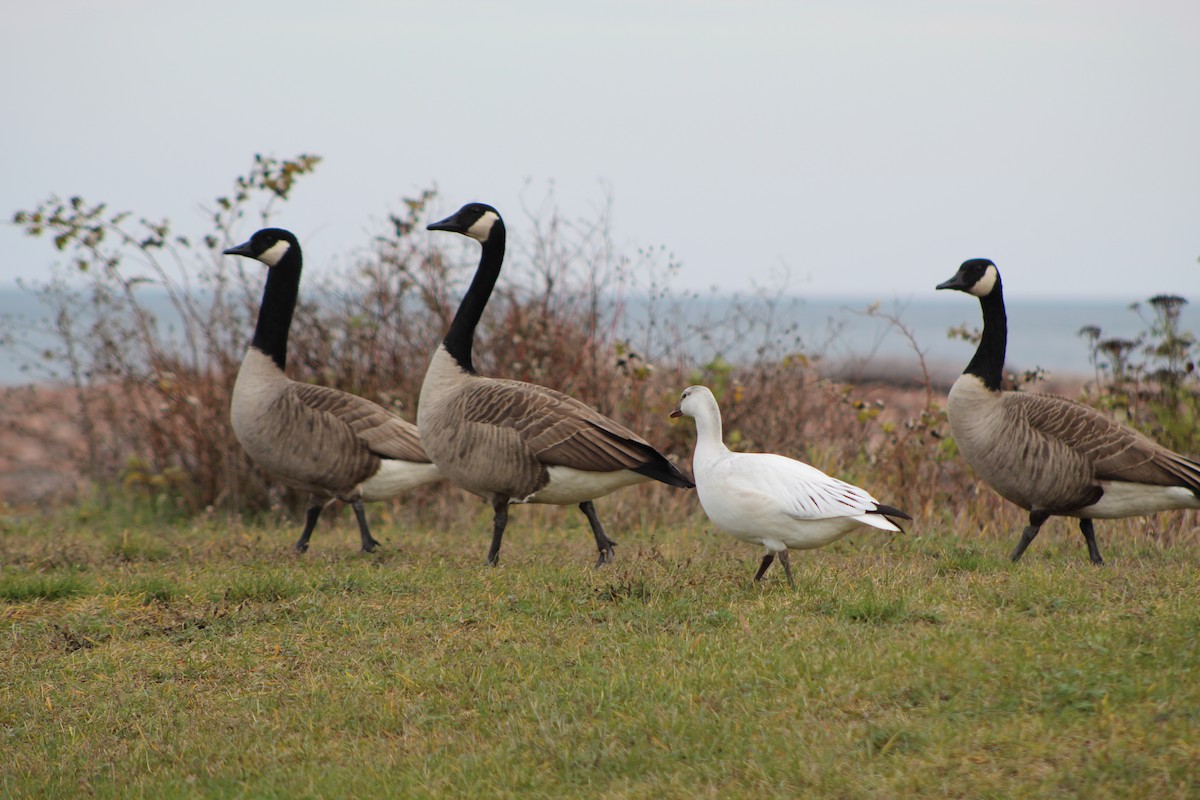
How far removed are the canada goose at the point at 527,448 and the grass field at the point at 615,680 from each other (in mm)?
589

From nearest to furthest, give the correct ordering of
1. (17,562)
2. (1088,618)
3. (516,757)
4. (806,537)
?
(516,757), (1088,618), (806,537), (17,562)

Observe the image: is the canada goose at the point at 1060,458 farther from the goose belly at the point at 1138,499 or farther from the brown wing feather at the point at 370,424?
the brown wing feather at the point at 370,424

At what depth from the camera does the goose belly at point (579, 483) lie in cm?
774

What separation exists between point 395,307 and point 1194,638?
346 inches

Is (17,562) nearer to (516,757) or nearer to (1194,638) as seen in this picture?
(516,757)

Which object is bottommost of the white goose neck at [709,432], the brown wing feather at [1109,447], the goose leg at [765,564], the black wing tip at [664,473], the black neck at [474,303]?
the goose leg at [765,564]

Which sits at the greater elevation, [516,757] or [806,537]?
[806,537]

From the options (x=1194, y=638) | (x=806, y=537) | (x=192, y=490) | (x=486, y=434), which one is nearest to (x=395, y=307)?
(x=192, y=490)

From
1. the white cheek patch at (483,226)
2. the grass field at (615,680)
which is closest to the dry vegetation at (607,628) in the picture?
the grass field at (615,680)

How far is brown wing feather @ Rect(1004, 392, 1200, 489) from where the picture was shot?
7.05 meters

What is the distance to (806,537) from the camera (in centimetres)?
632

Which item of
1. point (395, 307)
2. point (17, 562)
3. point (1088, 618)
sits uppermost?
→ point (395, 307)

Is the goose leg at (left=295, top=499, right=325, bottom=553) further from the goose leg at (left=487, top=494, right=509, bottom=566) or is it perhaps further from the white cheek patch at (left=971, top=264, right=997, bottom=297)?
the white cheek patch at (left=971, top=264, right=997, bottom=297)

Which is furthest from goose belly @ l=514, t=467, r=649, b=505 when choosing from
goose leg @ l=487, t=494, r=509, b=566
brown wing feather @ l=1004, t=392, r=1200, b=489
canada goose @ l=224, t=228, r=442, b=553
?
brown wing feather @ l=1004, t=392, r=1200, b=489
